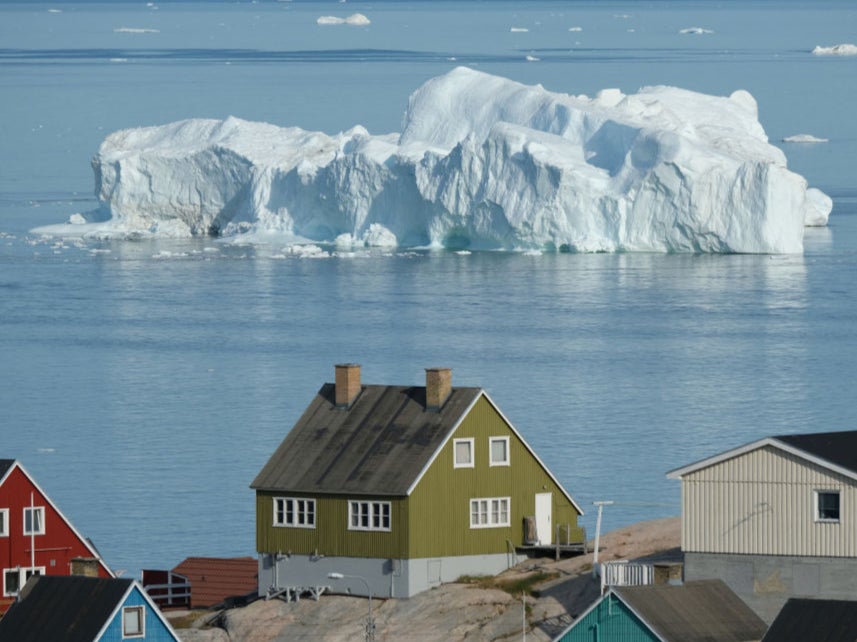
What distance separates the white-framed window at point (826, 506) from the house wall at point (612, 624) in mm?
2502

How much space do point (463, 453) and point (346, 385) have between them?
1.54m

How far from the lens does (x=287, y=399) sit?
146 feet

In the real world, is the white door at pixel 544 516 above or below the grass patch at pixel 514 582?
above

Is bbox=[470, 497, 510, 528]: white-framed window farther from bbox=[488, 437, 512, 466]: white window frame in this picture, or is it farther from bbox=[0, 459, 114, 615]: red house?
bbox=[0, 459, 114, 615]: red house

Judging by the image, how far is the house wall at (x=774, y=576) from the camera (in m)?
20.5

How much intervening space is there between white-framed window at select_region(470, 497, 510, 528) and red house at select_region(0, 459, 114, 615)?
12.6 feet

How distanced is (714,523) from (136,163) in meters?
48.3

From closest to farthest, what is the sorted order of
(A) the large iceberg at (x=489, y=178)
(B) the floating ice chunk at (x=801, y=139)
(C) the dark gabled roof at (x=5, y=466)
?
(C) the dark gabled roof at (x=5, y=466)
(A) the large iceberg at (x=489, y=178)
(B) the floating ice chunk at (x=801, y=139)

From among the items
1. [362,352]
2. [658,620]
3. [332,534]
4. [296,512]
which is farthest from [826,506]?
[362,352]

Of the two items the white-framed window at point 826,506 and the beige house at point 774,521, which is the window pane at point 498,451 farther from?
the white-framed window at point 826,506

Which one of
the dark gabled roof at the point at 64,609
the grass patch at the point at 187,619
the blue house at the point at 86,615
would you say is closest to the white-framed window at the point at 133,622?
the blue house at the point at 86,615

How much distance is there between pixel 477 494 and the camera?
968 inches

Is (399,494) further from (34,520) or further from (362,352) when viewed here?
(362,352)

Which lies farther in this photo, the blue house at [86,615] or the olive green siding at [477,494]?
the olive green siding at [477,494]
